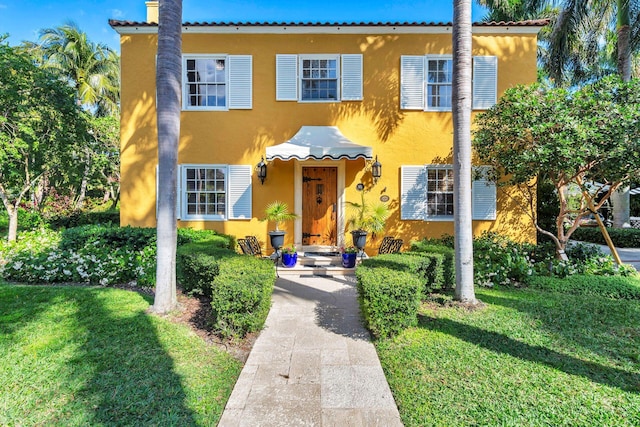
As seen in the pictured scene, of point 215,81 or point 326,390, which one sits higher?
point 215,81

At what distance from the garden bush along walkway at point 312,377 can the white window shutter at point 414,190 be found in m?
6.36

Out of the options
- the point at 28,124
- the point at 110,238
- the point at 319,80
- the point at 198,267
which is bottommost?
the point at 198,267

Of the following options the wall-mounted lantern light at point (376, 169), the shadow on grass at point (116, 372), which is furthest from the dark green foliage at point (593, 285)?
the shadow on grass at point (116, 372)

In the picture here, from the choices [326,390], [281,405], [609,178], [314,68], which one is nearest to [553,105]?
[609,178]

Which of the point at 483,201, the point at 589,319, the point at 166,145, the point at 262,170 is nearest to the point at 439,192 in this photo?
the point at 483,201

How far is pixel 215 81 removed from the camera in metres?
12.1

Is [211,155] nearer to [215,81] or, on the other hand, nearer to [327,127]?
[215,81]

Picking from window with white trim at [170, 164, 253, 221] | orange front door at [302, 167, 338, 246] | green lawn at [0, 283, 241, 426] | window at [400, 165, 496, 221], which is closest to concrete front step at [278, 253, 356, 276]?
orange front door at [302, 167, 338, 246]

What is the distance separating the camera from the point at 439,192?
12.2 m

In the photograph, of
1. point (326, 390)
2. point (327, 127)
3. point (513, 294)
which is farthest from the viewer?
point (327, 127)

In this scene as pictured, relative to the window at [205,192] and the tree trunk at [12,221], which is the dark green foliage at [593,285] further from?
the tree trunk at [12,221]

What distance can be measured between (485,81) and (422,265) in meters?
9.30

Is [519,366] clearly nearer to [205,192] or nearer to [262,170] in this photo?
[262,170]

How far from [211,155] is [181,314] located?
7531 mm
